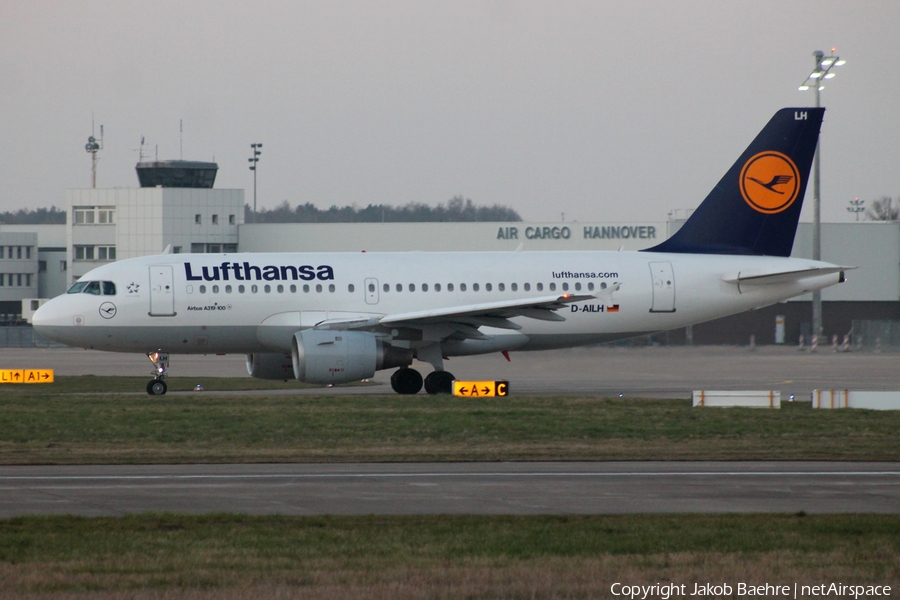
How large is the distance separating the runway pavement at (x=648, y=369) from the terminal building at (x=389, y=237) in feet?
48.4

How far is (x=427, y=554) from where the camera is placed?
30.6 feet

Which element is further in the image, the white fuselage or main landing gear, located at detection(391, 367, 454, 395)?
main landing gear, located at detection(391, 367, 454, 395)

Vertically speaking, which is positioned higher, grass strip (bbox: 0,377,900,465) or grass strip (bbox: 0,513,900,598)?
grass strip (bbox: 0,513,900,598)

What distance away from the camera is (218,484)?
13.5m

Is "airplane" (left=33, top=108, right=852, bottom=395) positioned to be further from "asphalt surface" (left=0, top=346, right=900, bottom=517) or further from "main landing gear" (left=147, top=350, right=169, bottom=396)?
"asphalt surface" (left=0, top=346, right=900, bottom=517)

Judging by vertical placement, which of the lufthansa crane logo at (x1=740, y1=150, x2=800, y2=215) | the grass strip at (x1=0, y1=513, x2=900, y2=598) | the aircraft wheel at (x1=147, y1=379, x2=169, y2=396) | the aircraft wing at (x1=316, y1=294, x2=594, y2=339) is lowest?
the aircraft wheel at (x1=147, y1=379, x2=169, y2=396)

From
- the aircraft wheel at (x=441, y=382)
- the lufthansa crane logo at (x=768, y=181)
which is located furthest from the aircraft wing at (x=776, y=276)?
the aircraft wheel at (x=441, y=382)

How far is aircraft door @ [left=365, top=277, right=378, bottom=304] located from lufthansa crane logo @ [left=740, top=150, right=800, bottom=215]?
9901 millimetres

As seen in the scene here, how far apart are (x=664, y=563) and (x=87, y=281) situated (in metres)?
20.6

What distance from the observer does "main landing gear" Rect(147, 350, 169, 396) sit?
26.4 meters

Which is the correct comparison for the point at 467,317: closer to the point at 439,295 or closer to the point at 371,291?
the point at 439,295

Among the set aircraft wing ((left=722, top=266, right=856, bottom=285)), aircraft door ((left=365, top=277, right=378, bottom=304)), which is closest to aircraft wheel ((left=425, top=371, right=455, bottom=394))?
aircraft door ((left=365, top=277, right=378, bottom=304))

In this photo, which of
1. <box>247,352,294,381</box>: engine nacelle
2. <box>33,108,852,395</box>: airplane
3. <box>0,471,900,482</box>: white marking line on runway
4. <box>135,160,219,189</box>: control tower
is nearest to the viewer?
<box>0,471,900,482</box>: white marking line on runway

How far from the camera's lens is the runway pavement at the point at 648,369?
29.1 m
